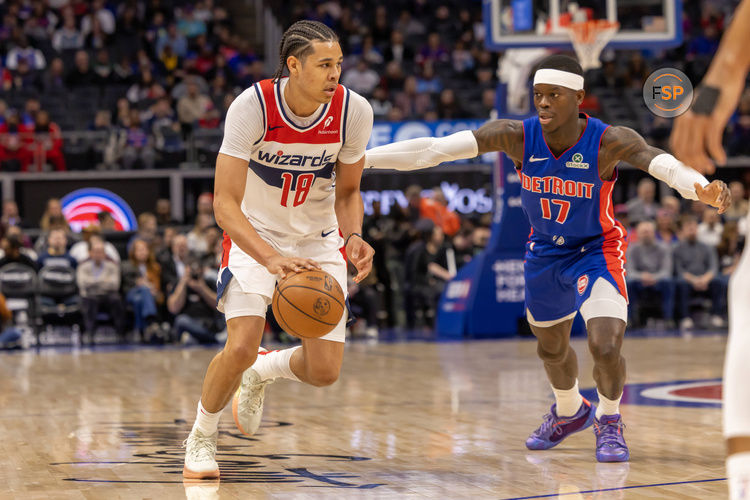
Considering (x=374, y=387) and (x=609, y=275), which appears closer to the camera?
(x=609, y=275)

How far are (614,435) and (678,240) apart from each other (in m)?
9.68

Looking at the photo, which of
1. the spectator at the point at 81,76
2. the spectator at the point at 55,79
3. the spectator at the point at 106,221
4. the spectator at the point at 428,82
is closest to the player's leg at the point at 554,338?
the spectator at the point at 106,221

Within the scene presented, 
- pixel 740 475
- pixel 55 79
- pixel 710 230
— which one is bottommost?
pixel 710 230

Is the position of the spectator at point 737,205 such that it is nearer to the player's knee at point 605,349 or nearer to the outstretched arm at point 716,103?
the player's knee at point 605,349

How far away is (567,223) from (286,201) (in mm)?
1435

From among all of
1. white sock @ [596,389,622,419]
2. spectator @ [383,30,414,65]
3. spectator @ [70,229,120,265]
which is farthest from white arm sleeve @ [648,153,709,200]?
spectator @ [383,30,414,65]

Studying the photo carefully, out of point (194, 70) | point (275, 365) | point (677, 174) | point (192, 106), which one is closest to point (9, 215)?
point (192, 106)

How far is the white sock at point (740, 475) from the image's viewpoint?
2568 millimetres

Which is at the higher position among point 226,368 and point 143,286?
point 226,368

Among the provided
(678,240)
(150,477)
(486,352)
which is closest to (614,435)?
(150,477)

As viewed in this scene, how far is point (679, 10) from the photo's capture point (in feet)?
39.6

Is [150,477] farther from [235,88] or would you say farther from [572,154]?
[235,88]

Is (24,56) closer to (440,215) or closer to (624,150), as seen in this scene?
(440,215)

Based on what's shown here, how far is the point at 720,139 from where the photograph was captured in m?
2.62
